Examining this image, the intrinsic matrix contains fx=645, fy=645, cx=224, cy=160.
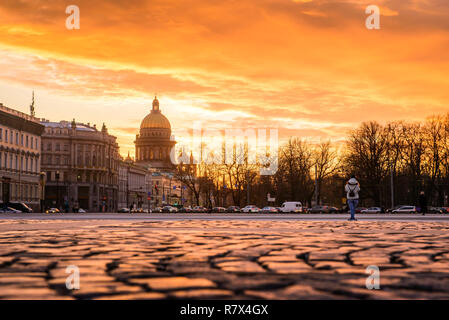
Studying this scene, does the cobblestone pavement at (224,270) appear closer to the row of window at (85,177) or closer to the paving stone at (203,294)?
the paving stone at (203,294)

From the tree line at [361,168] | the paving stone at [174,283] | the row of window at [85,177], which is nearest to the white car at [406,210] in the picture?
the tree line at [361,168]

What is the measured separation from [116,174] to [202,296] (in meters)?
151

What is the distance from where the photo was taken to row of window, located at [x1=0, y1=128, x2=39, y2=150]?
275 ft

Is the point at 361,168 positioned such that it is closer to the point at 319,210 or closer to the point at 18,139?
the point at 319,210

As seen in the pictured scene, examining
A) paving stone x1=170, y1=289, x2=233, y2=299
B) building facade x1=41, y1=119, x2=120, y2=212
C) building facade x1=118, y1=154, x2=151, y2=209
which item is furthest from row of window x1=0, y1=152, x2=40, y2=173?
paving stone x1=170, y1=289, x2=233, y2=299

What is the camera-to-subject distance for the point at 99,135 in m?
141

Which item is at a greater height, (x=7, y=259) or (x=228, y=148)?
(x=228, y=148)

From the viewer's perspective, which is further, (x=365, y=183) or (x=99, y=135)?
(x=99, y=135)

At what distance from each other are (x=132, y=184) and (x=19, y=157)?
85177mm

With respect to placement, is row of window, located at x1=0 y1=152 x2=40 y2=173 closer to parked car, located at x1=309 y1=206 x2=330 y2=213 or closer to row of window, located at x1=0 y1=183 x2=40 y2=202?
row of window, located at x1=0 y1=183 x2=40 y2=202

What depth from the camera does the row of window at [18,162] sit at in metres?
84.6

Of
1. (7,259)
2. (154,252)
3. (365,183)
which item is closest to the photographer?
(7,259)
